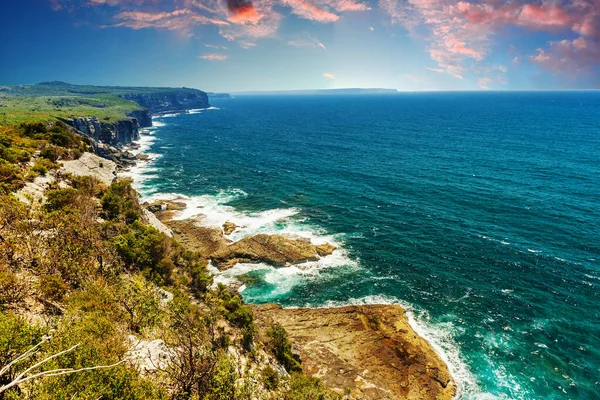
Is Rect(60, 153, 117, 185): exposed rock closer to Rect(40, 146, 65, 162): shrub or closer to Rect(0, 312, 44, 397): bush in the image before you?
Rect(40, 146, 65, 162): shrub

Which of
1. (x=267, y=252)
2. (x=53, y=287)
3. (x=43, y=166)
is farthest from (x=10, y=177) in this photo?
(x=267, y=252)

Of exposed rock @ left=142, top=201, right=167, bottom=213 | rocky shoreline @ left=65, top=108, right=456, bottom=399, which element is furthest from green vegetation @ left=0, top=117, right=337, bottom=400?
exposed rock @ left=142, top=201, right=167, bottom=213

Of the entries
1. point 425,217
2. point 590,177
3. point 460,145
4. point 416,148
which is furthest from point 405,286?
point 460,145

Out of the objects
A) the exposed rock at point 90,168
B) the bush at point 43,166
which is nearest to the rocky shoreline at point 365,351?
the exposed rock at point 90,168

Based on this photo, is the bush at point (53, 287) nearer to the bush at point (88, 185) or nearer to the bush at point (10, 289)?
the bush at point (10, 289)

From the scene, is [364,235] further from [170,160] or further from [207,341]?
[170,160]
